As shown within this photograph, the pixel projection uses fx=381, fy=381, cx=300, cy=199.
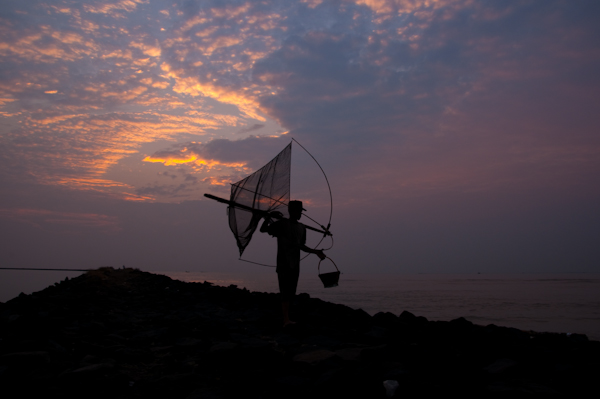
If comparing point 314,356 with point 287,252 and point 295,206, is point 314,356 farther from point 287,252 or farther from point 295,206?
point 295,206

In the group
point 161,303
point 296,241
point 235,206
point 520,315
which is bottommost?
point 520,315

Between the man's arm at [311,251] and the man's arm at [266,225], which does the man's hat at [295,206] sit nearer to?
the man's arm at [266,225]

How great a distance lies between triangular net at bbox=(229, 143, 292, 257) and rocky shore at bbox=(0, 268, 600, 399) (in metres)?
1.80

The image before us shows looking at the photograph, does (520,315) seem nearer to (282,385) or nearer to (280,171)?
(280,171)

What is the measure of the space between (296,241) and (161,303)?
6.18 metres

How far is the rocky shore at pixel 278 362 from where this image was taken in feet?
10.3

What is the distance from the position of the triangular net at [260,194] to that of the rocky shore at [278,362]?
180 cm

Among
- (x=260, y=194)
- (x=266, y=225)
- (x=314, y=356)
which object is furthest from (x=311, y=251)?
(x=314, y=356)

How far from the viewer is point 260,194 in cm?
738

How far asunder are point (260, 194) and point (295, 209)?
2.77ft

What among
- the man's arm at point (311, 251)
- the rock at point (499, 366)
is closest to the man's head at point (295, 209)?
the man's arm at point (311, 251)

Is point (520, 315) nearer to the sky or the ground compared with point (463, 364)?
nearer to the ground

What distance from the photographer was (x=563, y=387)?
132 inches

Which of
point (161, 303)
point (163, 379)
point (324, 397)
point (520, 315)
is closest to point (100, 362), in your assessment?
point (163, 379)
